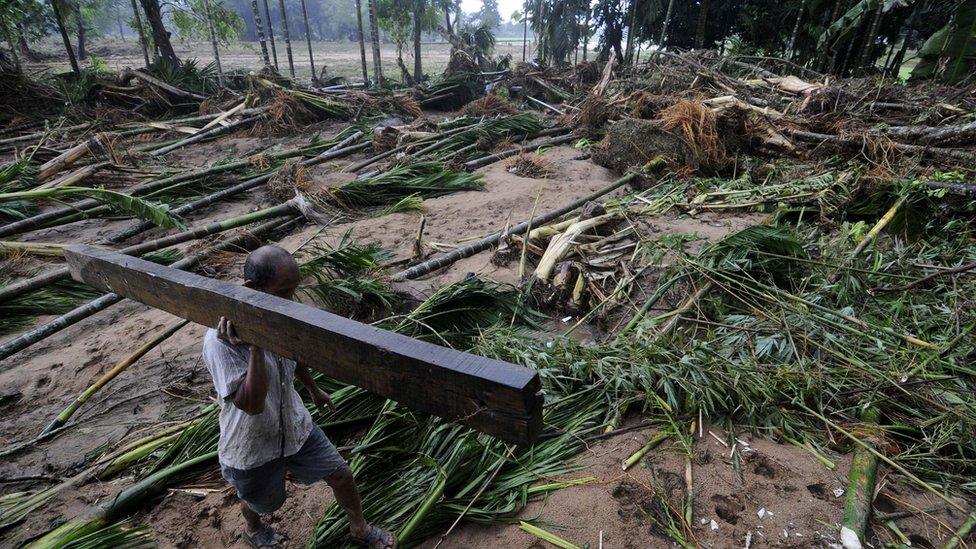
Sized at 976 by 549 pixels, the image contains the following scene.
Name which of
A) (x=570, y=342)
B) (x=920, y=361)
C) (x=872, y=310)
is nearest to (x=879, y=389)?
(x=920, y=361)

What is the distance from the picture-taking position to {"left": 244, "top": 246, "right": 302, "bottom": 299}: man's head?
1640 millimetres

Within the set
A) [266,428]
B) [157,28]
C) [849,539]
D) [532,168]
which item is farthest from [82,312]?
[157,28]

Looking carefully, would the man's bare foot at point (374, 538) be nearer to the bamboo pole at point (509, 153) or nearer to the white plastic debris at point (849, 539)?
the white plastic debris at point (849, 539)

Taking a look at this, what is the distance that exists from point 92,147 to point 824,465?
33.4 feet

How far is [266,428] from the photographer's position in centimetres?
183

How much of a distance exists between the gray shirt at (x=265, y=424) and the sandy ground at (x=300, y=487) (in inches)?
26.0

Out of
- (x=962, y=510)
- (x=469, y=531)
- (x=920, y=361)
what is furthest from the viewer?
(x=920, y=361)

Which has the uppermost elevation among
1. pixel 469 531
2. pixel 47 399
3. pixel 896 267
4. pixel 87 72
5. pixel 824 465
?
pixel 87 72

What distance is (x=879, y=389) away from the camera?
2367 millimetres

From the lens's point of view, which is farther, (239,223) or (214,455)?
(239,223)

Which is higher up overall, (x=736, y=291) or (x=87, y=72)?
(x=87, y=72)

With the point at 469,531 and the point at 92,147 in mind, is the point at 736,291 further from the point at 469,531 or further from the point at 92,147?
the point at 92,147

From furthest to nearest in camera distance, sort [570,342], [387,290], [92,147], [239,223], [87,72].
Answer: [87,72] → [92,147] → [239,223] → [387,290] → [570,342]

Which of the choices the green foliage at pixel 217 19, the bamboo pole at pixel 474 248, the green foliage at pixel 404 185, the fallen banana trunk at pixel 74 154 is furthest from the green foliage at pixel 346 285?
the green foliage at pixel 217 19
